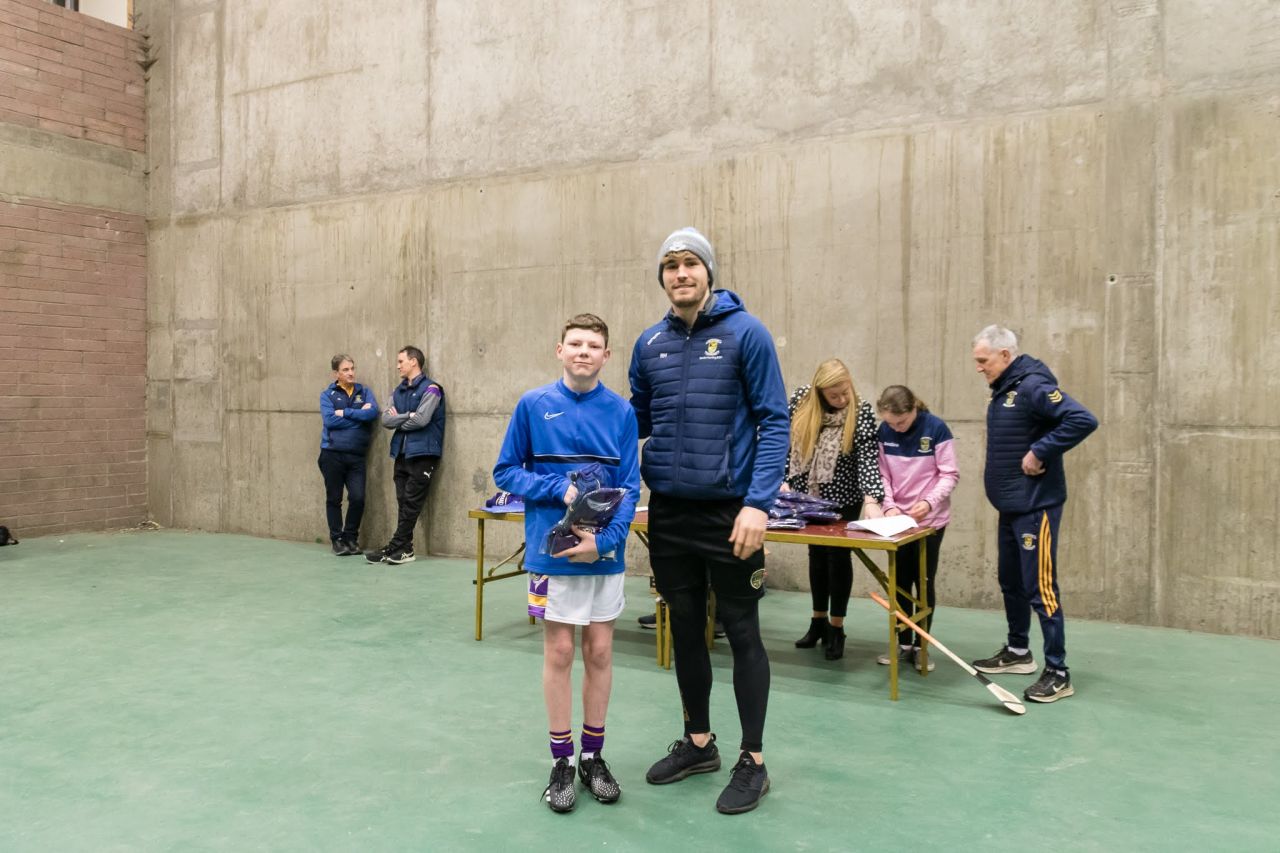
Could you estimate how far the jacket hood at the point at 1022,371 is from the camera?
3939 mm

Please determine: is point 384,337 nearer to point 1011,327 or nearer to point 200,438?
point 200,438

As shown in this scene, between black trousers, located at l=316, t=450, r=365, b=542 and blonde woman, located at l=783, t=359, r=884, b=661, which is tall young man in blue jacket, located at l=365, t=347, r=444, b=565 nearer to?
black trousers, located at l=316, t=450, r=365, b=542

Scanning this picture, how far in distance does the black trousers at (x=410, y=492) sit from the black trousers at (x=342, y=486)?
A: 1.66 feet

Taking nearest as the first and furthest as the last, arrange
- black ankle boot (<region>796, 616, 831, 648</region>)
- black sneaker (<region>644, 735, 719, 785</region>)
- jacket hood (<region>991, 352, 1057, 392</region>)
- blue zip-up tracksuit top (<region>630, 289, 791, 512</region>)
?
blue zip-up tracksuit top (<region>630, 289, 791, 512</region>) < black sneaker (<region>644, 735, 719, 785</region>) < jacket hood (<region>991, 352, 1057, 392</region>) < black ankle boot (<region>796, 616, 831, 648</region>)

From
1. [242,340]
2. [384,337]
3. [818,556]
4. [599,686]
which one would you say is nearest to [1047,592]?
[818,556]

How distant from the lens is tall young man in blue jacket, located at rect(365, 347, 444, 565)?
742 cm

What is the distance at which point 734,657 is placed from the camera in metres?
2.85

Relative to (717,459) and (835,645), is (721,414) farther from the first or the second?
(835,645)

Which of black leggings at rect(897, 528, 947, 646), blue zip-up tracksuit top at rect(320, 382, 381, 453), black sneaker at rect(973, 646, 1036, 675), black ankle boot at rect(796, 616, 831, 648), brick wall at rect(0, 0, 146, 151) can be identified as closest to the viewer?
black sneaker at rect(973, 646, 1036, 675)

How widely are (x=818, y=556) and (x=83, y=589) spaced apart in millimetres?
4944

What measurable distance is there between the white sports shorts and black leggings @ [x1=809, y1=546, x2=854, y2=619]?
2045mm

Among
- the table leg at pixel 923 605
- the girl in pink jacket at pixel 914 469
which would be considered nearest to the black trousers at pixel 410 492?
the girl in pink jacket at pixel 914 469

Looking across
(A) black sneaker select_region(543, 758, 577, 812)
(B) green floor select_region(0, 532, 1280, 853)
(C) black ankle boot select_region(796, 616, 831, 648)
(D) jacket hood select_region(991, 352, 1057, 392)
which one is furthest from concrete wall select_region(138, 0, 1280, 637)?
(A) black sneaker select_region(543, 758, 577, 812)

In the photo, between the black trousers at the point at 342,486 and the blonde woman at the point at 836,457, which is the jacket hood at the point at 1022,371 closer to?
the blonde woman at the point at 836,457
